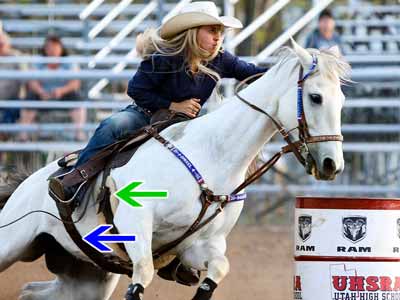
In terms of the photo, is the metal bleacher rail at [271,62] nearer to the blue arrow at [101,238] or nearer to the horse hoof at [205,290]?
the blue arrow at [101,238]

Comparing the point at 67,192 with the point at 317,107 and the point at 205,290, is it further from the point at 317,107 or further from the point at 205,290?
the point at 317,107

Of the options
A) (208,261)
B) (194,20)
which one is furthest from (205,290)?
(194,20)

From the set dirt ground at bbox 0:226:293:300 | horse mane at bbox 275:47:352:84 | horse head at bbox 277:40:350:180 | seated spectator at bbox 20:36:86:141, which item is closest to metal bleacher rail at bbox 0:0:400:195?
seated spectator at bbox 20:36:86:141

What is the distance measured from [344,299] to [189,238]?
3.04ft

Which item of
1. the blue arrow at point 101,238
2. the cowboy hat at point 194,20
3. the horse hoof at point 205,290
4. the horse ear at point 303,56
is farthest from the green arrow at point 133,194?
the horse ear at point 303,56

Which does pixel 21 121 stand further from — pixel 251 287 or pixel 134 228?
pixel 134 228

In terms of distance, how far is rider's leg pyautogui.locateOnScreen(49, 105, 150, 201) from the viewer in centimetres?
677

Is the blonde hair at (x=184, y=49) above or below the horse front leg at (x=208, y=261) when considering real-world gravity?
above

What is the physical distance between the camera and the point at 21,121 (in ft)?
44.4

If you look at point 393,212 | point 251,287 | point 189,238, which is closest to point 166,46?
point 189,238

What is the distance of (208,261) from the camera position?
6.35 metres

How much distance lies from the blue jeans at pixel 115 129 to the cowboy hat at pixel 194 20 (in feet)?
1.77

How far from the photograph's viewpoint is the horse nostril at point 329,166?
5863mm

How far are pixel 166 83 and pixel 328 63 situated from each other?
1128mm
